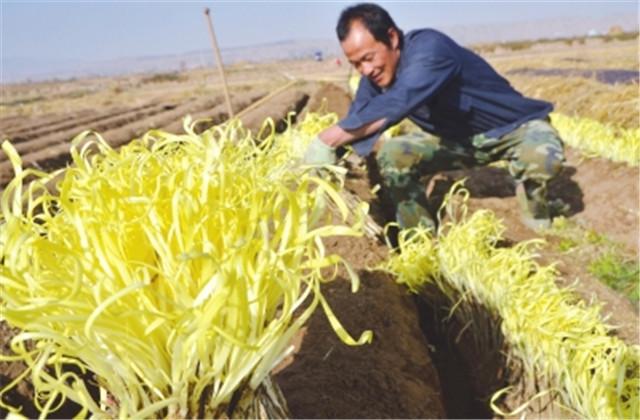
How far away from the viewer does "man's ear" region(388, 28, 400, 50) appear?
356 cm

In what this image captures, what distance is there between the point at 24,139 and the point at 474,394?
39.5 ft

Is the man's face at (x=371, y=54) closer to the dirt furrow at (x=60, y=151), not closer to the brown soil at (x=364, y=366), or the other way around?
the brown soil at (x=364, y=366)

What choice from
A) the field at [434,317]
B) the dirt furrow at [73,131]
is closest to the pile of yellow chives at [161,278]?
the field at [434,317]

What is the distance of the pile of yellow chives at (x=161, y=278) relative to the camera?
0.99 meters

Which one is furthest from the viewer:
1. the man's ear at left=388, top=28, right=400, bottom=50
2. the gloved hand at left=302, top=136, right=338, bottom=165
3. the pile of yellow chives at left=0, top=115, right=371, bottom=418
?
the man's ear at left=388, top=28, right=400, bottom=50

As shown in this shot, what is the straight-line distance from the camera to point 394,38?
361 centimetres

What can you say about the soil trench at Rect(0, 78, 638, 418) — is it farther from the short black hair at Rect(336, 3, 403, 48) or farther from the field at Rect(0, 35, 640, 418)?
the short black hair at Rect(336, 3, 403, 48)

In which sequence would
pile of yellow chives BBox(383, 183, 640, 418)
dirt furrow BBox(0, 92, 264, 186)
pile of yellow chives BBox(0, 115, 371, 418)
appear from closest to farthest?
pile of yellow chives BBox(0, 115, 371, 418), pile of yellow chives BBox(383, 183, 640, 418), dirt furrow BBox(0, 92, 264, 186)

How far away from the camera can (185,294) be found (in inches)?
39.0

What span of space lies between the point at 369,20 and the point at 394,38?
26 centimetres

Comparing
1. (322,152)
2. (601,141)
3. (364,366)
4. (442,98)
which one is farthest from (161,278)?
(601,141)

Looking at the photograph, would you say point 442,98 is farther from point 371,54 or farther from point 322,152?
point 322,152

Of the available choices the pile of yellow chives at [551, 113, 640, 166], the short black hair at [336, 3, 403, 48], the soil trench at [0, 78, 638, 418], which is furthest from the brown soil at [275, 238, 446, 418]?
the pile of yellow chives at [551, 113, 640, 166]

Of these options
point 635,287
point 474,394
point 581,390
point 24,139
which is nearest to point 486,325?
point 474,394
